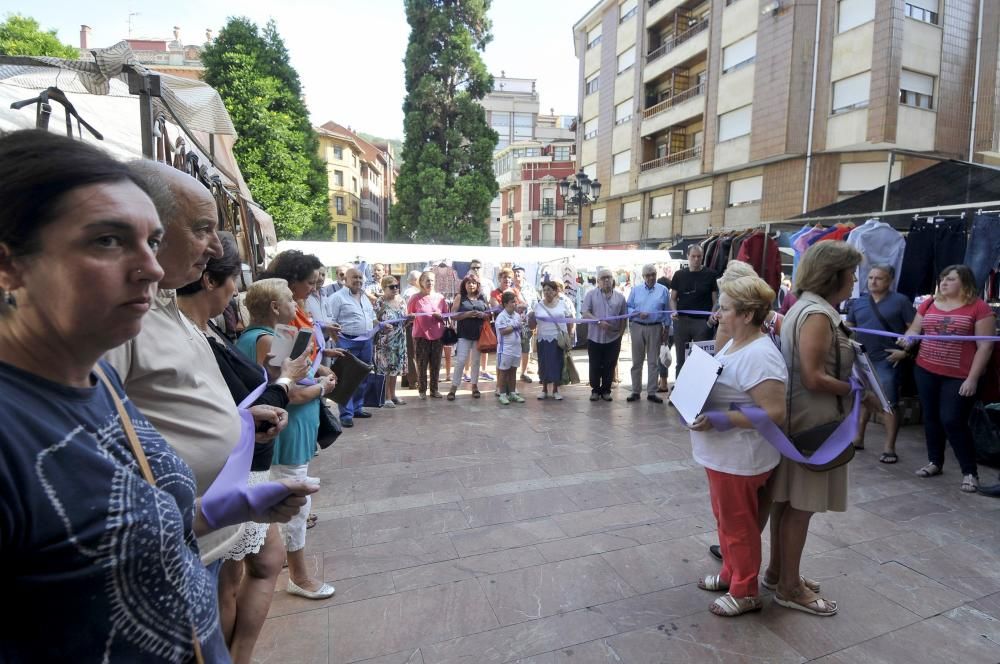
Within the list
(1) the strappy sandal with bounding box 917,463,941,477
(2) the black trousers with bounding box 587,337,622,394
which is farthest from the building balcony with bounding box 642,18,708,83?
(1) the strappy sandal with bounding box 917,463,941,477

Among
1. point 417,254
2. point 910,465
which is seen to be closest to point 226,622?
point 910,465

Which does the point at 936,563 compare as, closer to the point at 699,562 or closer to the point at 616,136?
the point at 699,562

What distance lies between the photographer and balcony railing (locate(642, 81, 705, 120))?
2615 cm

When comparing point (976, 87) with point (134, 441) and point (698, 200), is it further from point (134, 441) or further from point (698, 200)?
point (134, 441)

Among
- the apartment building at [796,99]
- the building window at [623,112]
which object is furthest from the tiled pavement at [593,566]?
the building window at [623,112]

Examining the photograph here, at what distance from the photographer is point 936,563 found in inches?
134

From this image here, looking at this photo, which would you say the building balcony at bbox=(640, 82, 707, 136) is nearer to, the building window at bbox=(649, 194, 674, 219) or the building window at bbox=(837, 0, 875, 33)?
the building window at bbox=(649, 194, 674, 219)

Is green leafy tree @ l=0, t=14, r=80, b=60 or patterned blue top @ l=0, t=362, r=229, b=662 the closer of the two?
patterned blue top @ l=0, t=362, r=229, b=662

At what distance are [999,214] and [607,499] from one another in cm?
479

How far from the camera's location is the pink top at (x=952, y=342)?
4703 millimetres

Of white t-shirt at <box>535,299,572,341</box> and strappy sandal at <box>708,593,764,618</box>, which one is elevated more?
white t-shirt at <box>535,299,572,341</box>

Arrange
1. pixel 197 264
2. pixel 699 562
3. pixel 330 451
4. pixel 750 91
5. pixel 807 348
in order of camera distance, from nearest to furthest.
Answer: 1. pixel 197 264
2. pixel 807 348
3. pixel 699 562
4. pixel 330 451
5. pixel 750 91

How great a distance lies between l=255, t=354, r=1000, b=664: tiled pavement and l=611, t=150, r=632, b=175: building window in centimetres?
2793

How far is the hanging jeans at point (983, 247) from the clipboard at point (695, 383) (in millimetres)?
4311
